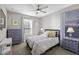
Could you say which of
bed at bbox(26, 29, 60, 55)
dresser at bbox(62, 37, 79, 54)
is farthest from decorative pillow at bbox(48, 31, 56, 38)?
dresser at bbox(62, 37, 79, 54)

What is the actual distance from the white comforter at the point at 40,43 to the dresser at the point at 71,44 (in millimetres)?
197

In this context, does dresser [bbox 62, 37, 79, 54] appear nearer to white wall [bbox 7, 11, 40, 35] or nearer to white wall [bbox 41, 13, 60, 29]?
white wall [bbox 41, 13, 60, 29]

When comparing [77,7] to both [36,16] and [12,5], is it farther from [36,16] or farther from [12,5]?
[12,5]

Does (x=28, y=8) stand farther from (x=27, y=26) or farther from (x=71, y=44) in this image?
(x=71, y=44)

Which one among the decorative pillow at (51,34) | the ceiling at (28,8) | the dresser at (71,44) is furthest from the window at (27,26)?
the dresser at (71,44)

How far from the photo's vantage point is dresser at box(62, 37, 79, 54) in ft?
5.60

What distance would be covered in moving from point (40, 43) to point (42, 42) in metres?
0.05

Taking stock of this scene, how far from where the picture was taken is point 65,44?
6.00ft

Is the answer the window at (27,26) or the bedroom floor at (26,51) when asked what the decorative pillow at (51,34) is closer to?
the bedroom floor at (26,51)

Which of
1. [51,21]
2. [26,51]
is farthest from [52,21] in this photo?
[26,51]

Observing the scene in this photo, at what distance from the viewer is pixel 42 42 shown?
1.73 m

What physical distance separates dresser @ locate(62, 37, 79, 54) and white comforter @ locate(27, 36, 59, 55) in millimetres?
197
